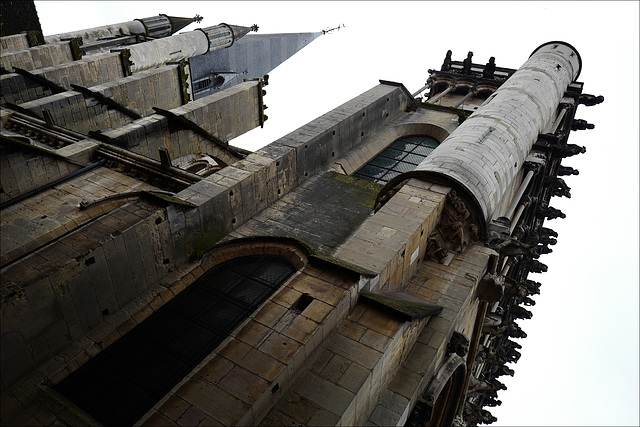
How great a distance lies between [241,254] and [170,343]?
263 cm

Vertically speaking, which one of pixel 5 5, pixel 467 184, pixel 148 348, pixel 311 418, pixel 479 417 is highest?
pixel 5 5

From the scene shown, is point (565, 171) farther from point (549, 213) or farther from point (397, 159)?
point (397, 159)

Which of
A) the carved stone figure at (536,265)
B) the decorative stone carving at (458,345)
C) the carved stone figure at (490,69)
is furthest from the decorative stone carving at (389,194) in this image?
the carved stone figure at (490,69)

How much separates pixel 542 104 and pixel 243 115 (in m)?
9.70

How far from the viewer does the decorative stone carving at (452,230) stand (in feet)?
29.9

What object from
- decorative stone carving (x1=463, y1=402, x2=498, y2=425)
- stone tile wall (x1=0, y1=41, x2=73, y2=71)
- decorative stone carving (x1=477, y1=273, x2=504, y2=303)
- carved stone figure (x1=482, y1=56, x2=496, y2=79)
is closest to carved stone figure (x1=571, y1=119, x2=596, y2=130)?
carved stone figure (x1=482, y1=56, x2=496, y2=79)

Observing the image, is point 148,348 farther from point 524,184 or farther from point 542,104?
point 542,104

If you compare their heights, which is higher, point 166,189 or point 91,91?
point 91,91

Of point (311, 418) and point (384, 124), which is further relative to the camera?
point (384, 124)

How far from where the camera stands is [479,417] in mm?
12461

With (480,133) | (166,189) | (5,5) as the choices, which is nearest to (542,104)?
(480,133)

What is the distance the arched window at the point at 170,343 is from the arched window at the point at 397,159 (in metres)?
6.33

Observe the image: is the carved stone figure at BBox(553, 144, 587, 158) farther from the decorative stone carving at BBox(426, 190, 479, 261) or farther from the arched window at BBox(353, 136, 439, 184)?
the decorative stone carving at BBox(426, 190, 479, 261)

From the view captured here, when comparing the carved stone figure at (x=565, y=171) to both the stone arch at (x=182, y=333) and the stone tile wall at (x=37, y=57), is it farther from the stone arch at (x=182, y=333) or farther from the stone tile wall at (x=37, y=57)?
the stone tile wall at (x=37, y=57)
